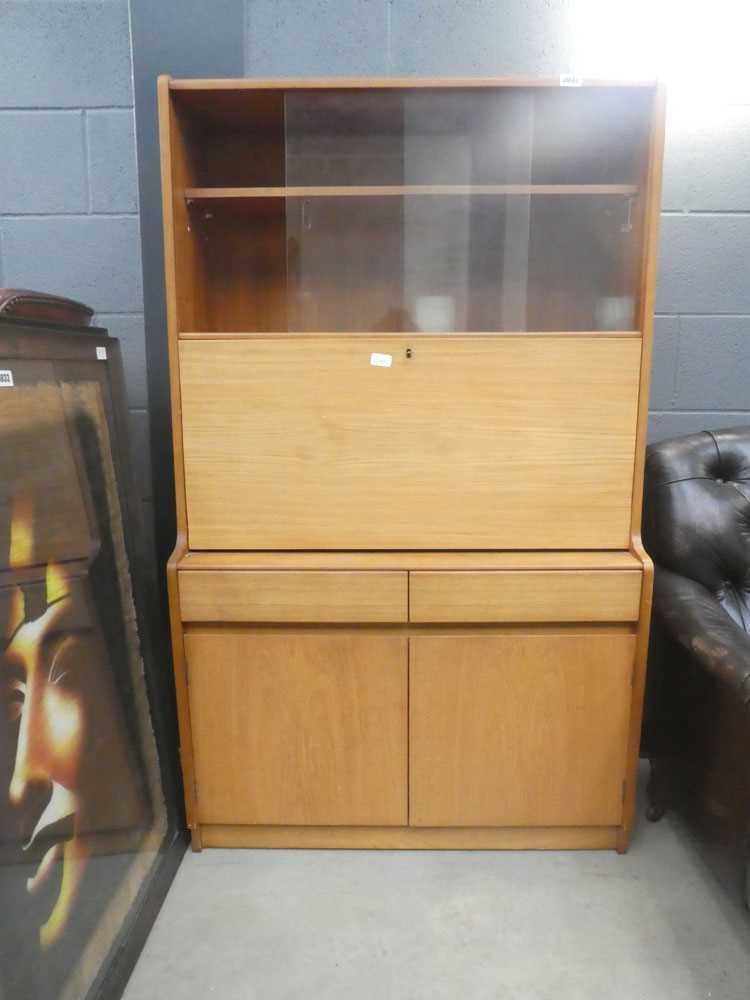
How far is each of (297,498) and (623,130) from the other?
1.07 metres

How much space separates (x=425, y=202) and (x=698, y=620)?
1.09m

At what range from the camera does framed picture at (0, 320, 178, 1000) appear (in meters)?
1.06

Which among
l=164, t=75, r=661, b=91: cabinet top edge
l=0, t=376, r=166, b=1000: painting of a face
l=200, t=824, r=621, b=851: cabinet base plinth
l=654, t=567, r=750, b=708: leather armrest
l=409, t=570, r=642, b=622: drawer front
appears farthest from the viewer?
l=200, t=824, r=621, b=851: cabinet base plinth

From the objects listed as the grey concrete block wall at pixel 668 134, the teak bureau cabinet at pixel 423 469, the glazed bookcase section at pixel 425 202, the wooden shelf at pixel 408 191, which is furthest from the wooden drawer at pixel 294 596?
the grey concrete block wall at pixel 668 134

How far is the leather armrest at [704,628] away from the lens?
1288 mm

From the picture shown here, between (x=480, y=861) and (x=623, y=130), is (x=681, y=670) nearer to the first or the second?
(x=480, y=861)

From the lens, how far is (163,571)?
1.93 m

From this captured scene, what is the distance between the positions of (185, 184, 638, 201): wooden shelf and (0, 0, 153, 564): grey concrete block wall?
42 cm

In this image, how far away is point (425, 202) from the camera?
1527mm

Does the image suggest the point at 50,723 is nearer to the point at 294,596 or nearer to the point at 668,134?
the point at 294,596

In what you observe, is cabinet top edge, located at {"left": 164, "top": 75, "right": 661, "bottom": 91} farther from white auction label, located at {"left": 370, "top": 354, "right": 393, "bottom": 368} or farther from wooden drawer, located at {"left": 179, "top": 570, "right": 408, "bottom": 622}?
wooden drawer, located at {"left": 179, "top": 570, "right": 408, "bottom": 622}

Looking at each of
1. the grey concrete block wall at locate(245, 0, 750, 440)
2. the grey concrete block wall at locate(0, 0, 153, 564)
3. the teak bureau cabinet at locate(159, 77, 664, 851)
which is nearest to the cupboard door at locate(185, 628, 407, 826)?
the teak bureau cabinet at locate(159, 77, 664, 851)

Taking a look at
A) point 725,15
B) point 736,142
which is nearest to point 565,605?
point 736,142

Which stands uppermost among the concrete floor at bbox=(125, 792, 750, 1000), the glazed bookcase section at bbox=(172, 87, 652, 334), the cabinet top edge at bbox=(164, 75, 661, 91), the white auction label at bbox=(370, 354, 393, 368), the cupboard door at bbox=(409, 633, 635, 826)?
the cabinet top edge at bbox=(164, 75, 661, 91)
